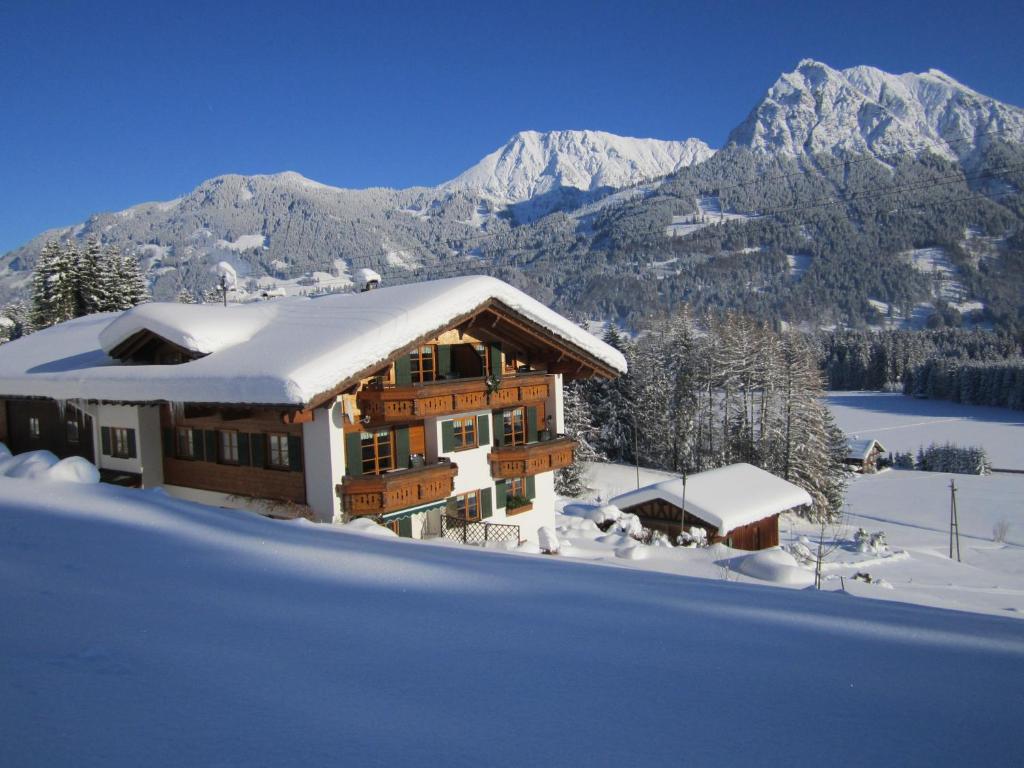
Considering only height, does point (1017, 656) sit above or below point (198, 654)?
below

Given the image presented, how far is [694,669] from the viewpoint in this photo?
4395mm

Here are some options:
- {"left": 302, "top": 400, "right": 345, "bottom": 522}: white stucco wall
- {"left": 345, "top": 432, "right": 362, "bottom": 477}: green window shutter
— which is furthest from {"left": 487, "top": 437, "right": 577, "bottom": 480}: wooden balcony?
{"left": 302, "top": 400, "right": 345, "bottom": 522}: white stucco wall

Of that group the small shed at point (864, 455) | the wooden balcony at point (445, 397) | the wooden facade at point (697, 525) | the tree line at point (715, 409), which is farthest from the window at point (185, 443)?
the small shed at point (864, 455)

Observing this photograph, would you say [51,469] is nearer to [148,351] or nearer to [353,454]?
[148,351]

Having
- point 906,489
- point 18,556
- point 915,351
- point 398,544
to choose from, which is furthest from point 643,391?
point 915,351

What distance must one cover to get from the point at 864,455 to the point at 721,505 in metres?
51.4

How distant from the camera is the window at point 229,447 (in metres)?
17.1

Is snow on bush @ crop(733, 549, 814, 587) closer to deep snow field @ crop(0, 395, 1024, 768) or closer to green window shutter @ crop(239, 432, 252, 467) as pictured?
deep snow field @ crop(0, 395, 1024, 768)

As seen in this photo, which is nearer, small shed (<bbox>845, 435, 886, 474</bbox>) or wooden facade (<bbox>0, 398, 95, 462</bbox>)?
wooden facade (<bbox>0, 398, 95, 462</bbox>)

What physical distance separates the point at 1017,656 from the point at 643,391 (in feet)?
161

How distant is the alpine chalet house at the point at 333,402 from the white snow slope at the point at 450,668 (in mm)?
7597

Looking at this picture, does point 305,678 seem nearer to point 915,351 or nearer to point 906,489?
point 906,489

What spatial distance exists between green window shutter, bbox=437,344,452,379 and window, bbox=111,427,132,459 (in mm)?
8656

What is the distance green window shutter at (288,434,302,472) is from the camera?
1594 cm
